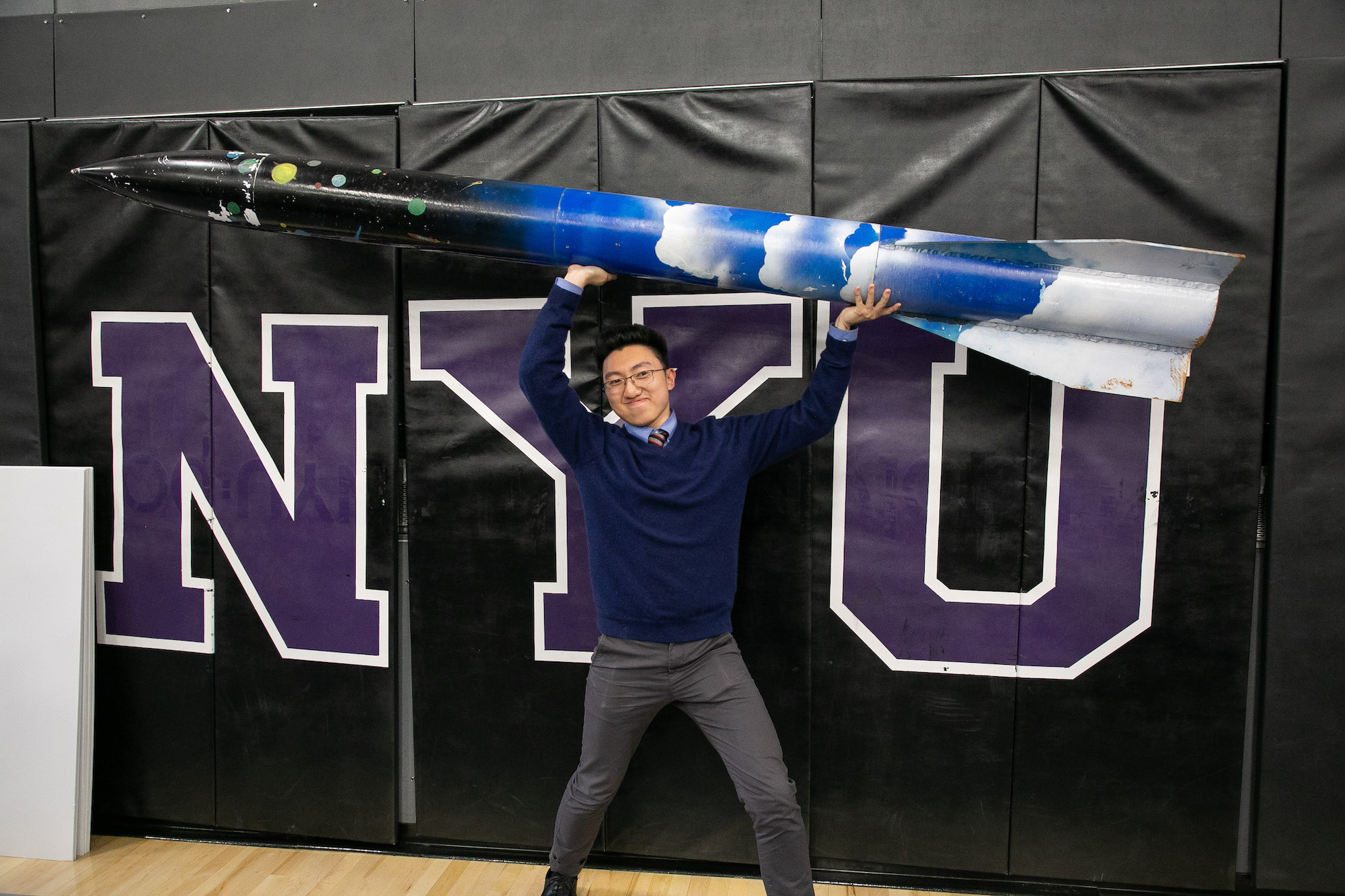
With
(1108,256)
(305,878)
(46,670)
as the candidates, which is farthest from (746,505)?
(46,670)

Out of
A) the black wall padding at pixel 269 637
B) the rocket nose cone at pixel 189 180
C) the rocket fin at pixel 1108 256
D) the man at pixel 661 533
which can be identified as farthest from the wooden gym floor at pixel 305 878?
the rocket nose cone at pixel 189 180

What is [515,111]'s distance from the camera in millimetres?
2100

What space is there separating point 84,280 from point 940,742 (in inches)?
122

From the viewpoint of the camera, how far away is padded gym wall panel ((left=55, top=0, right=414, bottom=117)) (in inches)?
86.4

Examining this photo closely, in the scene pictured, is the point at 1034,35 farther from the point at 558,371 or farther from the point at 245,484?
the point at 245,484

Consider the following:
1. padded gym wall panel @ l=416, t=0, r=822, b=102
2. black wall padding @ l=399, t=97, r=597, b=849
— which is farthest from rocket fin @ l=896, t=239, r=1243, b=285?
black wall padding @ l=399, t=97, r=597, b=849

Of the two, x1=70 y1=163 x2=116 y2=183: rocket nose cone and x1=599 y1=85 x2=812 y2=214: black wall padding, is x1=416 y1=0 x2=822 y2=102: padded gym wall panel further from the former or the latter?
x1=70 y1=163 x2=116 y2=183: rocket nose cone

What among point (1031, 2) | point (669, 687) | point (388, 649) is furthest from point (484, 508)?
point (1031, 2)

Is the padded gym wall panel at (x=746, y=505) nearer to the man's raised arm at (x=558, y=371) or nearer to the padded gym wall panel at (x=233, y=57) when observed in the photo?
the man's raised arm at (x=558, y=371)

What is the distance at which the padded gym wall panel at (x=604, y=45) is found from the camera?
2.05 meters

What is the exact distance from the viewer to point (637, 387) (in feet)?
5.86

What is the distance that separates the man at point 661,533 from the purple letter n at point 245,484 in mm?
807

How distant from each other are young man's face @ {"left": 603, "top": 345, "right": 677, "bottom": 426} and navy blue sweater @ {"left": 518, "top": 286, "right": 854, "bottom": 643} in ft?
0.21

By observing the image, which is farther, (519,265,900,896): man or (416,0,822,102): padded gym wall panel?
(416,0,822,102): padded gym wall panel
